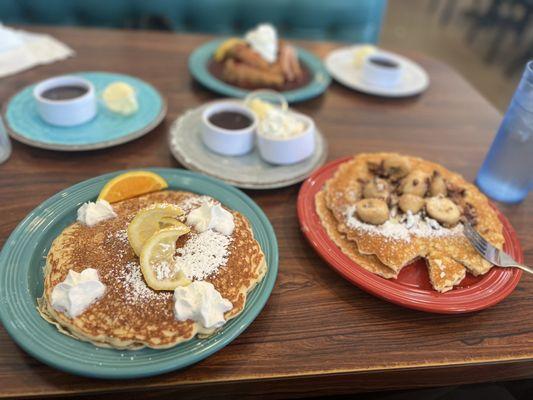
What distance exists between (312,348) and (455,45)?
6447mm

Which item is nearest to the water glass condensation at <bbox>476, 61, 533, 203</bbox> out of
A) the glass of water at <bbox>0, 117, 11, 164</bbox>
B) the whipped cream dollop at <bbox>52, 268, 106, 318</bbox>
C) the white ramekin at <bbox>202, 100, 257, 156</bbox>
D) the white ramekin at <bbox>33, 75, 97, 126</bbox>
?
the white ramekin at <bbox>202, 100, 257, 156</bbox>

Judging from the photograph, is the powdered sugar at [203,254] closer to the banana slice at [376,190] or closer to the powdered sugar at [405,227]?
the powdered sugar at [405,227]

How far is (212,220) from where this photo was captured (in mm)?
1162

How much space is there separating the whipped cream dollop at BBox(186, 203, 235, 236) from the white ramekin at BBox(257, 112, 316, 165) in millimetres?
458

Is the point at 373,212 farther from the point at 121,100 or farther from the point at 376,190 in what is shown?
the point at 121,100

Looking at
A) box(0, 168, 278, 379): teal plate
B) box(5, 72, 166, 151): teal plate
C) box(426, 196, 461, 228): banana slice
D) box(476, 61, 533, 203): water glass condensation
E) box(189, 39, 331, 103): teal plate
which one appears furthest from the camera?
box(189, 39, 331, 103): teal plate

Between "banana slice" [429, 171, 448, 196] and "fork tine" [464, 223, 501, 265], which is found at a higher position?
"banana slice" [429, 171, 448, 196]

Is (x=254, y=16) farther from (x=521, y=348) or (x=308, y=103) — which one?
(x=521, y=348)

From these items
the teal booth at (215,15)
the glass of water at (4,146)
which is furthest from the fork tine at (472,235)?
the teal booth at (215,15)

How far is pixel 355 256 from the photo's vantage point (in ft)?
3.99

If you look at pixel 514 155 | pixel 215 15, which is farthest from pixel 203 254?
pixel 215 15

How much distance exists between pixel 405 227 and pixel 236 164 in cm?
66

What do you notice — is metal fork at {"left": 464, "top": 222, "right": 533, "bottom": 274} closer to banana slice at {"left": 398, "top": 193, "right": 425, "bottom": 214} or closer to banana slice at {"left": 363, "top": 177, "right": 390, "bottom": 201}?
banana slice at {"left": 398, "top": 193, "right": 425, "bottom": 214}

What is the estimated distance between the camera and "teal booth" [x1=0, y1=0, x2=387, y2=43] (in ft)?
9.60
